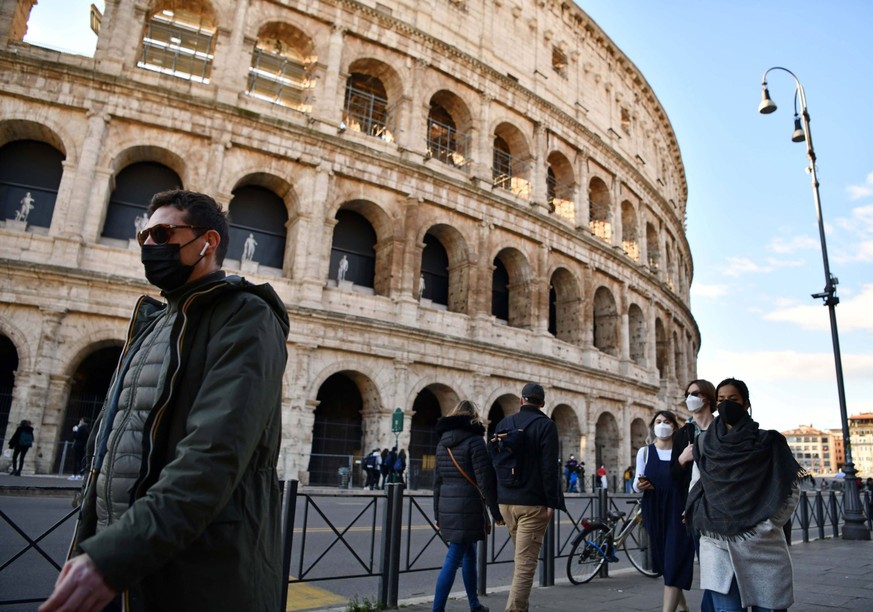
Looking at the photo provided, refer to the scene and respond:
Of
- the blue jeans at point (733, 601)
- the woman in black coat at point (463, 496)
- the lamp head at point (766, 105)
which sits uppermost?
the lamp head at point (766, 105)

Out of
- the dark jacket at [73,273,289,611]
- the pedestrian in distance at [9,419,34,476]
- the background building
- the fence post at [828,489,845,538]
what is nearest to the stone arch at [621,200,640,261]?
the fence post at [828,489,845,538]

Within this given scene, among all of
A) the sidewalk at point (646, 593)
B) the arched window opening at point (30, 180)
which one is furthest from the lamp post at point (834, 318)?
the arched window opening at point (30, 180)

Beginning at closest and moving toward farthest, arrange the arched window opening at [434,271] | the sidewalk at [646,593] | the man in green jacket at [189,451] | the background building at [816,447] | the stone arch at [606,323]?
the man in green jacket at [189,451] < the sidewalk at [646,593] < the arched window opening at [434,271] < the stone arch at [606,323] < the background building at [816,447]

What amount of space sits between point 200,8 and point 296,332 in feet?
36.5

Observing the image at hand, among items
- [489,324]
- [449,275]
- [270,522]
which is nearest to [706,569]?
[270,522]

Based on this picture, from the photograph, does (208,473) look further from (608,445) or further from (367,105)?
(608,445)

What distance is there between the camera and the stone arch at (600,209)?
27.5 metres

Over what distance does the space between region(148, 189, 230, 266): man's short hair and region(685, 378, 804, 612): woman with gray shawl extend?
3.20 m

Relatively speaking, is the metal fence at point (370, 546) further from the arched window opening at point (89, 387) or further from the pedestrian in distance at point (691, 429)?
the arched window opening at point (89, 387)

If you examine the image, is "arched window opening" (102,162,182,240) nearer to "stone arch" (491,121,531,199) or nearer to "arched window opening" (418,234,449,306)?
"arched window opening" (418,234,449,306)

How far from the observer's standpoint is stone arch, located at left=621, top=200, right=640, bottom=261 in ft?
97.0

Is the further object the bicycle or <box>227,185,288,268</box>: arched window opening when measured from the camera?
<box>227,185,288,268</box>: arched window opening

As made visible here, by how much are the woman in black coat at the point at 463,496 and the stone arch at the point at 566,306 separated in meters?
19.5

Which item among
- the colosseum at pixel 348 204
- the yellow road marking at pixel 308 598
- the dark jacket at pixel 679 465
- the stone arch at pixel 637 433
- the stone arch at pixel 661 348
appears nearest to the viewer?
the dark jacket at pixel 679 465
